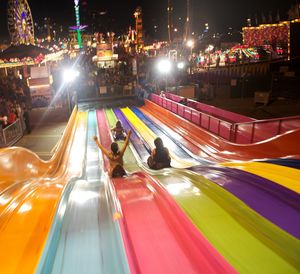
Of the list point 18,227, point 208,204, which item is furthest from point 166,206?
point 18,227

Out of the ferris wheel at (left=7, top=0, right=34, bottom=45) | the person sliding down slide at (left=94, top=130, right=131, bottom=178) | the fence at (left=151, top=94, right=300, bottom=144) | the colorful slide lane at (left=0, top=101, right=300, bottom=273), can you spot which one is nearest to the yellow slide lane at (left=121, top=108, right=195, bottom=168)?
the fence at (left=151, top=94, right=300, bottom=144)

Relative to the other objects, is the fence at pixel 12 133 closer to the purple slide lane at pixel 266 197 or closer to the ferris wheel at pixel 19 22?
the purple slide lane at pixel 266 197

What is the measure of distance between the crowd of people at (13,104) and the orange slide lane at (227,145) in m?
6.88

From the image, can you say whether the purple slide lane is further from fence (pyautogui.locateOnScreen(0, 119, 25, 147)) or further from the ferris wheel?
the ferris wheel

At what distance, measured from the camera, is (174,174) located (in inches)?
225

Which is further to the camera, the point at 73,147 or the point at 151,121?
the point at 151,121

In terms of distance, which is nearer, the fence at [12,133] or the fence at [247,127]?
the fence at [247,127]

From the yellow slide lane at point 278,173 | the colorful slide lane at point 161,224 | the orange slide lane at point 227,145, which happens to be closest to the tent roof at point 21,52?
the orange slide lane at point 227,145

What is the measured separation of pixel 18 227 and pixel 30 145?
9.50 meters

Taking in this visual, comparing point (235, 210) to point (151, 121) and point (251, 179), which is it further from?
point (151, 121)

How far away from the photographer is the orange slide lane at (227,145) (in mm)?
7094

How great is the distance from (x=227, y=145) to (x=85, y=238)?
291 inches

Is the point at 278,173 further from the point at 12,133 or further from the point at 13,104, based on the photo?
the point at 13,104

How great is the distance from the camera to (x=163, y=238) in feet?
10.5
